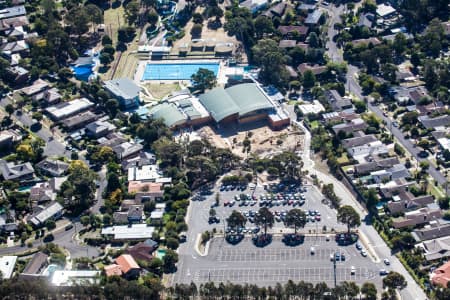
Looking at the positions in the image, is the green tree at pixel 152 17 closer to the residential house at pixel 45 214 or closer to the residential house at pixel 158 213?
the residential house at pixel 158 213

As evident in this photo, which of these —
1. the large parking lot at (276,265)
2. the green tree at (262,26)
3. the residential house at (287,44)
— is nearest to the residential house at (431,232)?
the large parking lot at (276,265)

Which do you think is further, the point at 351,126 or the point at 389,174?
the point at 351,126

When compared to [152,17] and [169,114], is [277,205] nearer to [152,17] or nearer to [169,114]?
[169,114]

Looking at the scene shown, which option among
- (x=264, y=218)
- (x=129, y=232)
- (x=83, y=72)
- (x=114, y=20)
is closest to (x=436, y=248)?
(x=264, y=218)

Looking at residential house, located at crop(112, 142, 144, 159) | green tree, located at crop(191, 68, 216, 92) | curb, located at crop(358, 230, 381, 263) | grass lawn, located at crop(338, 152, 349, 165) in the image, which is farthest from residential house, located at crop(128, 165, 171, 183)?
curb, located at crop(358, 230, 381, 263)

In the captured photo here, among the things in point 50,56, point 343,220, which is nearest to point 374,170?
point 343,220

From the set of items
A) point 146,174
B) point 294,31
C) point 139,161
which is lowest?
point 146,174
